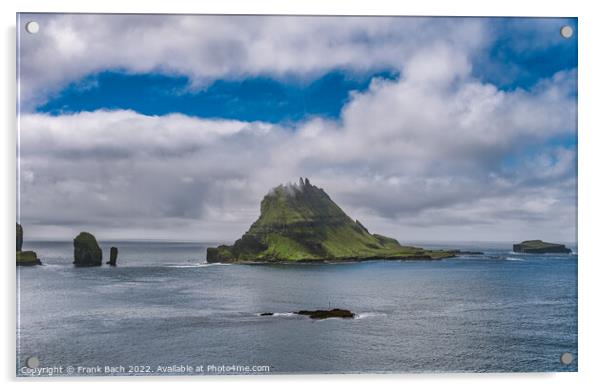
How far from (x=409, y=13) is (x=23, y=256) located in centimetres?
798

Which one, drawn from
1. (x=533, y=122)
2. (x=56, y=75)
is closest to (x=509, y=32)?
(x=533, y=122)

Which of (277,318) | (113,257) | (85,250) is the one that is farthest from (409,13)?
(85,250)

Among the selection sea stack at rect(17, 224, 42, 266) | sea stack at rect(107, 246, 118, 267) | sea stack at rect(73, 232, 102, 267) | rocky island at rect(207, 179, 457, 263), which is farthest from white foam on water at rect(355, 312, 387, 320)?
sea stack at rect(17, 224, 42, 266)

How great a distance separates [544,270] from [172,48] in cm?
770

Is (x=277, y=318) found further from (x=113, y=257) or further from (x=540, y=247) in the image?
(x=540, y=247)

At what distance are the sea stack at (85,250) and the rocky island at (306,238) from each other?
2.05 meters

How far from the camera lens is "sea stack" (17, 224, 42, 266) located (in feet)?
27.6

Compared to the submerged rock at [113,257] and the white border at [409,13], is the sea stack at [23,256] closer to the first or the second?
the white border at [409,13]

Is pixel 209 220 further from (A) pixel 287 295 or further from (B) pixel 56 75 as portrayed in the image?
(B) pixel 56 75

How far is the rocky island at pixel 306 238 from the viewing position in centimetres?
930

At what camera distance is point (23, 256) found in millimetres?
8484

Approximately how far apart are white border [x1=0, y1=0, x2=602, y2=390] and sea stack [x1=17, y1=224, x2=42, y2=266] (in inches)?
4.4

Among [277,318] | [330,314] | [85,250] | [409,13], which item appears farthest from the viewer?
[277,318]

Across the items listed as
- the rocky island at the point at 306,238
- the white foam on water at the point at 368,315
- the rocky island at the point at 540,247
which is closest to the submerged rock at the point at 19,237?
the rocky island at the point at 306,238
